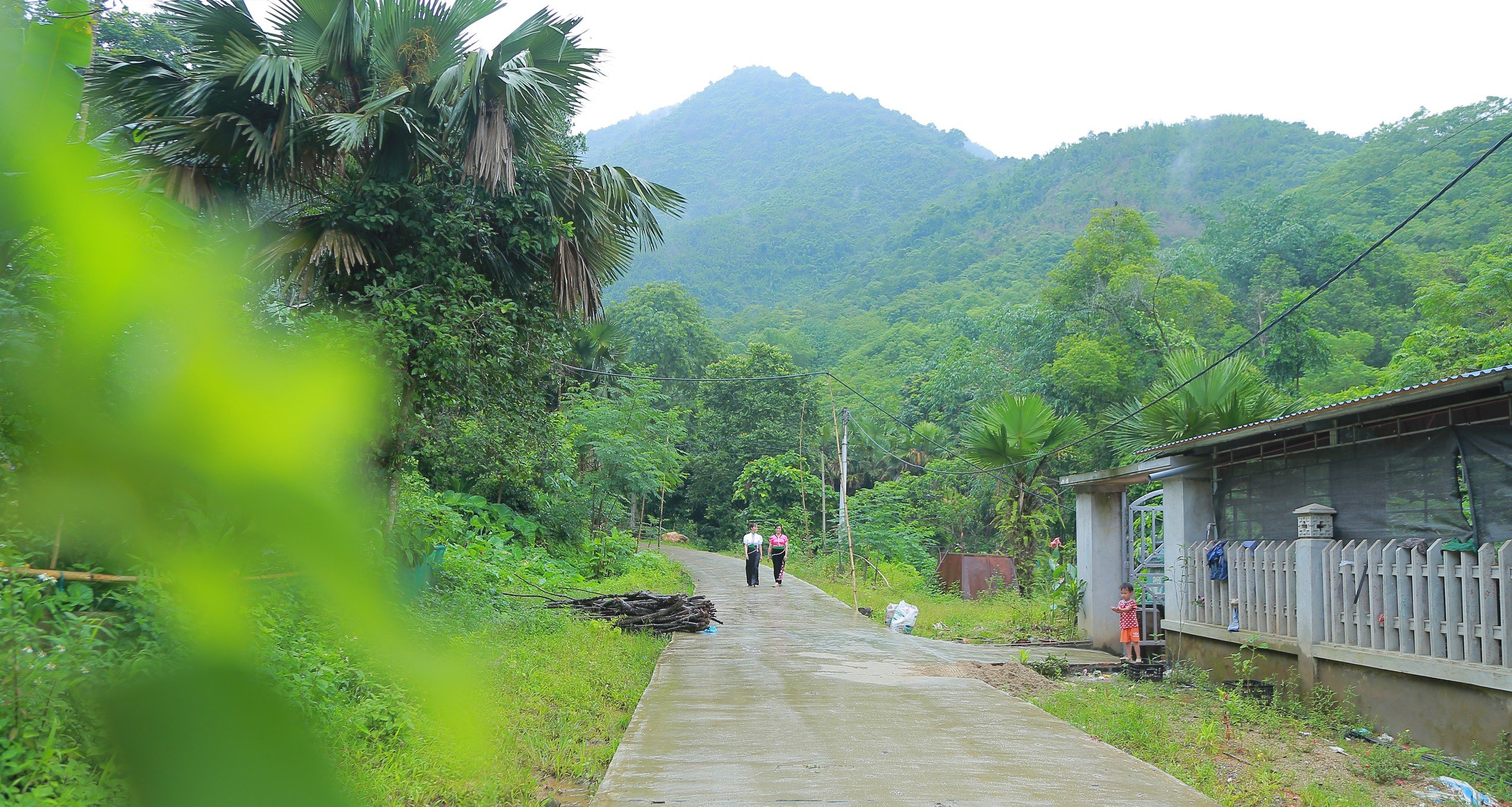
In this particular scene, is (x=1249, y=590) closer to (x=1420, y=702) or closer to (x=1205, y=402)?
(x=1420, y=702)

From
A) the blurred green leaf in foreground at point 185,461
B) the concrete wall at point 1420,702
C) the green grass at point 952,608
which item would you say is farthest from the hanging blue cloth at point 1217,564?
the blurred green leaf in foreground at point 185,461

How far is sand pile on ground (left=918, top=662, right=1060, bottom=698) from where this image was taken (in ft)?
29.1

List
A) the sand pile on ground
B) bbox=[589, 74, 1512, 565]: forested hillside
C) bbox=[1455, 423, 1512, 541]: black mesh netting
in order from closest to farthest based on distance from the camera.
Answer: bbox=[1455, 423, 1512, 541]: black mesh netting → the sand pile on ground → bbox=[589, 74, 1512, 565]: forested hillside

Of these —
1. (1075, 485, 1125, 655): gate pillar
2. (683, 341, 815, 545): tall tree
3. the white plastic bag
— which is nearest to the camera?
(1075, 485, 1125, 655): gate pillar

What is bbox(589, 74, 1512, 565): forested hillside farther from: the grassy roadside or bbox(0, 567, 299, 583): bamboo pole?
bbox(0, 567, 299, 583): bamboo pole

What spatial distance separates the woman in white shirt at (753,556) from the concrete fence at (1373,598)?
11.3 metres

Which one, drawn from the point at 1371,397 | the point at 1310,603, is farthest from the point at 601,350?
the point at 1371,397

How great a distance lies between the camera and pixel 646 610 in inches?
456

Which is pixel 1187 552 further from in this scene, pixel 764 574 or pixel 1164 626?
pixel 764 574

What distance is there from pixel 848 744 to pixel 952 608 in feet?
35.1

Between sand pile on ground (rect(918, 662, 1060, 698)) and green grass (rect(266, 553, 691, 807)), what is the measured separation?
3020 millimetres

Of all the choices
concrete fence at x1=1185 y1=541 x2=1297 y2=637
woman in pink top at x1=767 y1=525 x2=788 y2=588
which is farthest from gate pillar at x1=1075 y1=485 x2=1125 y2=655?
woman in pink top at x1=767 y1=525 x2=788 y2=588

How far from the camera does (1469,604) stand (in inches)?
251

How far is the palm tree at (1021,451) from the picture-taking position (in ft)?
53.8
